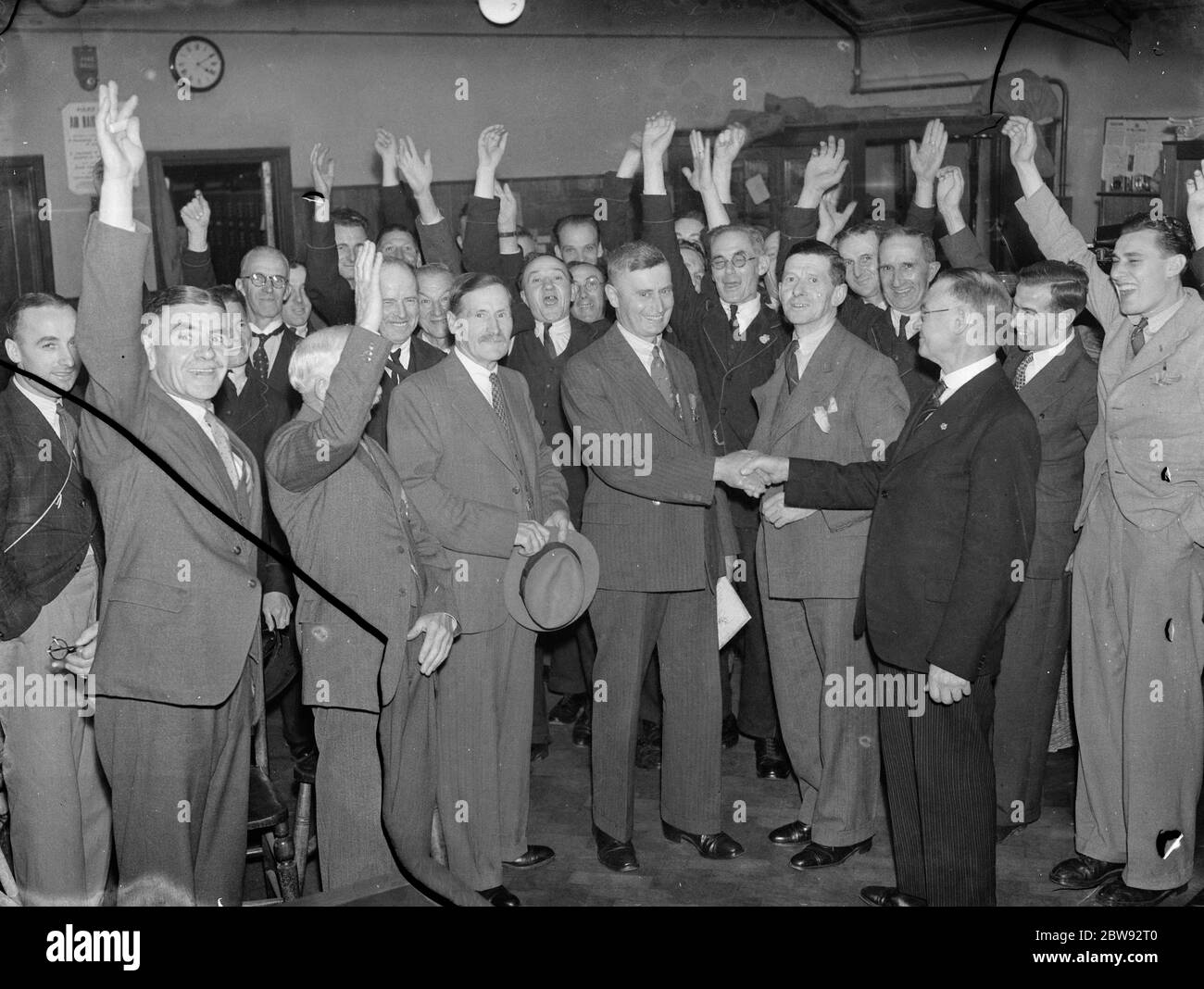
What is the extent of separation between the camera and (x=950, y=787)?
9.03 feet

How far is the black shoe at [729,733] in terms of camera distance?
13.5 ft

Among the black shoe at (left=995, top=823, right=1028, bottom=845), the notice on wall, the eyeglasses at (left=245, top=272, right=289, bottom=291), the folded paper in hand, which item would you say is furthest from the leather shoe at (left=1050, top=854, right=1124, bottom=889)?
the notice on wall

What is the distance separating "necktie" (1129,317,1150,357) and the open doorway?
417 centimetres

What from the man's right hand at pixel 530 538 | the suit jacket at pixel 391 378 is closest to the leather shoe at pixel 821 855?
the man's right hand at pixel 530 538

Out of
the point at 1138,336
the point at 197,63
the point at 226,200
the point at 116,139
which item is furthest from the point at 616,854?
the point at 197,63

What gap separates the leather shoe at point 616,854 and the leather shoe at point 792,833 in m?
0.42

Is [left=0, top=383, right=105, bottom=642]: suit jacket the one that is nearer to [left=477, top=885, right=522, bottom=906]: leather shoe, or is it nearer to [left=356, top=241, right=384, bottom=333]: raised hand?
[left=356, top=241, right=384, bottom=333]: raised hand

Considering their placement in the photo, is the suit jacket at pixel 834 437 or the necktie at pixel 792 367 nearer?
the suit jacket at pixel 834 437

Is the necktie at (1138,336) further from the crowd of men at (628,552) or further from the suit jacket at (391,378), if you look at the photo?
the suit jacket at (391,378)

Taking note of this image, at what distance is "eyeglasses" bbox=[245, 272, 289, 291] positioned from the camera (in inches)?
155

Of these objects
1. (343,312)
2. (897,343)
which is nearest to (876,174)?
(897,343)

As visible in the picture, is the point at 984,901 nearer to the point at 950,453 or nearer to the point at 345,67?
the point at 950,453

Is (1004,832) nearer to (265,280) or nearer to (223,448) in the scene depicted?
(223,448)
